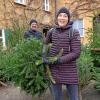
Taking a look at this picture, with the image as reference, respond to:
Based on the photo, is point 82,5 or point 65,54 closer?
point 65,54

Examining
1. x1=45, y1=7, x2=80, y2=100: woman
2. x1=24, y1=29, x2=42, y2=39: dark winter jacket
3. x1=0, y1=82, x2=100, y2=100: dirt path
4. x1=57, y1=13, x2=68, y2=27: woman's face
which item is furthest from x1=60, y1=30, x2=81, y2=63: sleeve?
x1=0, y1=82, x2=100, y2=100: dirt path

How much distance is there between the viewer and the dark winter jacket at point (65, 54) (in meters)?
4.33

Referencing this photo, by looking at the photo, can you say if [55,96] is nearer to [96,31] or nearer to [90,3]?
[96,31]

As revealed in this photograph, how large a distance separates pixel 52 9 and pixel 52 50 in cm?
1866

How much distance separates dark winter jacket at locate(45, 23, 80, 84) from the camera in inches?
170

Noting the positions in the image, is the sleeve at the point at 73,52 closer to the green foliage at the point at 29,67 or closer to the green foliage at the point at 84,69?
the green foliage at the point at 29,67

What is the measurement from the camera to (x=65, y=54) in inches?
174

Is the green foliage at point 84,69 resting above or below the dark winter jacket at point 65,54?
below

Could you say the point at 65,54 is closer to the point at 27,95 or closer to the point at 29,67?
the point at 29,67

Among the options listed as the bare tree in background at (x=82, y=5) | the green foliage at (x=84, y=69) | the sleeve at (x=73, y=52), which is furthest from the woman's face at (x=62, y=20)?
the bare tree in background at (x=82, y=5)

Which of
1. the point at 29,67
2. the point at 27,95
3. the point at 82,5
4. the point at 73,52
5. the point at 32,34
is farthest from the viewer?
the point at 82,5

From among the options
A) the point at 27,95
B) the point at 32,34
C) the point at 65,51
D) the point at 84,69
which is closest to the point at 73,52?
the point at 65,51

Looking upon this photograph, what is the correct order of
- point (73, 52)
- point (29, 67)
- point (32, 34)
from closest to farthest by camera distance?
1. point (73, 52)
2. point (29, 67)
3. point (32, 34)

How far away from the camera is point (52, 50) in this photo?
4.53 m
